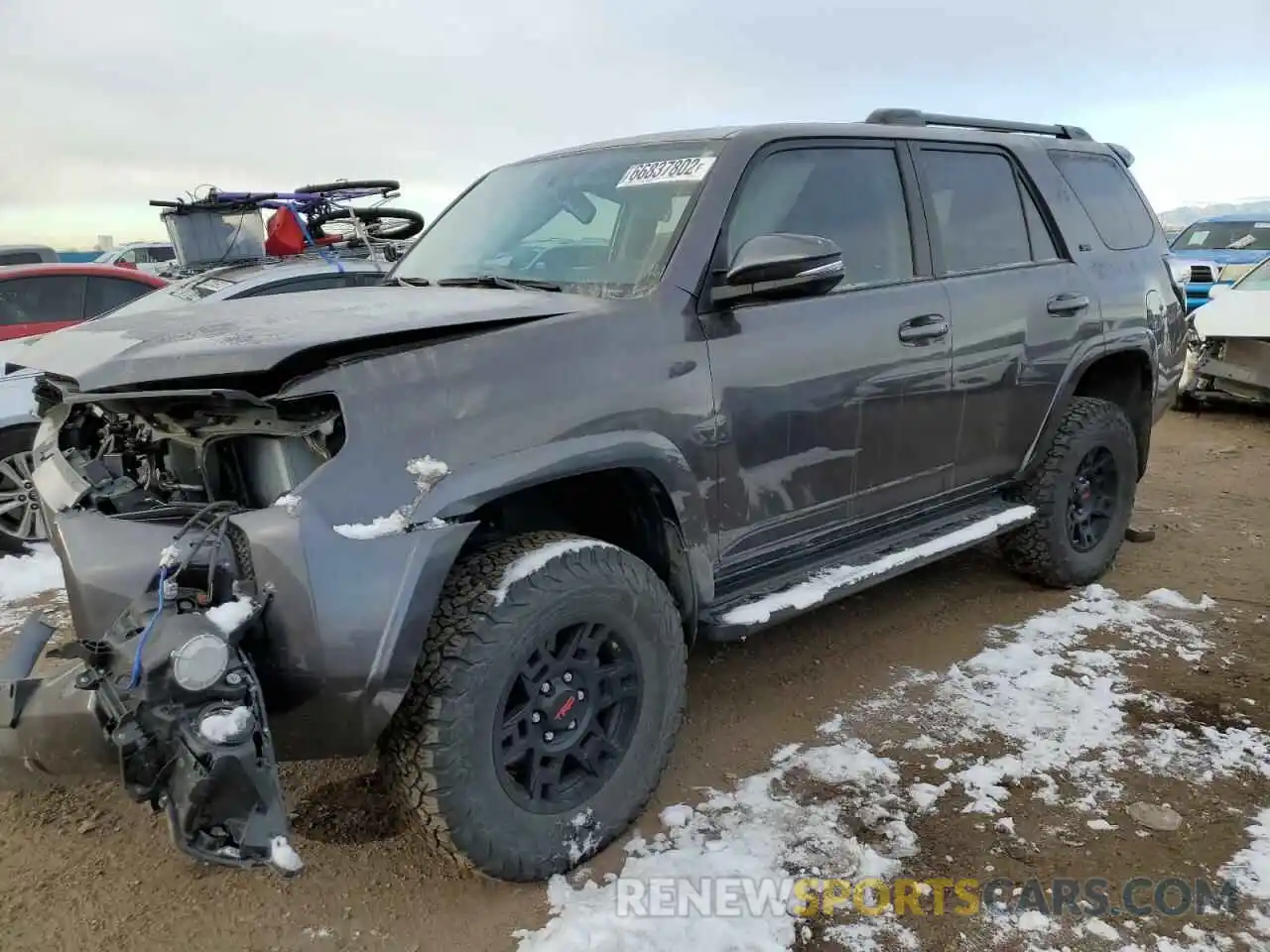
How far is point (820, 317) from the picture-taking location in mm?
3162

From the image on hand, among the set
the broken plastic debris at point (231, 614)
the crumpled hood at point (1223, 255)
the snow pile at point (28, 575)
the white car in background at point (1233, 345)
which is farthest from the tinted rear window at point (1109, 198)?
the crumpled hood at point (1223, 255)

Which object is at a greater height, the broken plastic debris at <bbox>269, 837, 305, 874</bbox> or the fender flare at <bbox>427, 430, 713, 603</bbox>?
the fender flare at <bbox>427, 430, 713, 603</bbox>

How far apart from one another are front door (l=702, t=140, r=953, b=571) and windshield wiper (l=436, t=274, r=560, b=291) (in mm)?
540

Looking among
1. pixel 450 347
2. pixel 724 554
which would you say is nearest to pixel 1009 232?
pixel 724 554

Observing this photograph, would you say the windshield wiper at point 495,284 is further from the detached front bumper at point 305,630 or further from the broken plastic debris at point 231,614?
the broken plastic debris at point 231,614

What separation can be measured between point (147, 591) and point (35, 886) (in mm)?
1111

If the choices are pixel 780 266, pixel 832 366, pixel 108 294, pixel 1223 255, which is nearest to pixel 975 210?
pixel 832 366

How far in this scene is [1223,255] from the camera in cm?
1264

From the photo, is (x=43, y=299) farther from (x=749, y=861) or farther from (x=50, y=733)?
(x=749, y=861)

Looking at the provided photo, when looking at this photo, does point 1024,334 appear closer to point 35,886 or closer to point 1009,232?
point 1009,232

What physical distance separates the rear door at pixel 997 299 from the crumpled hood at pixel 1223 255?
32.4ft

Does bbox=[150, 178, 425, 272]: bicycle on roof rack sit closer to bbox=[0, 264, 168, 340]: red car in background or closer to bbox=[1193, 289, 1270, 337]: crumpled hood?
bbox=[0, 264, 168, 340]: red car in background

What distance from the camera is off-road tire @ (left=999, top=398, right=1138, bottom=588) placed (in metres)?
4.30

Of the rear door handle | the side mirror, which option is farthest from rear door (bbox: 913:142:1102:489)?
the side mirror
